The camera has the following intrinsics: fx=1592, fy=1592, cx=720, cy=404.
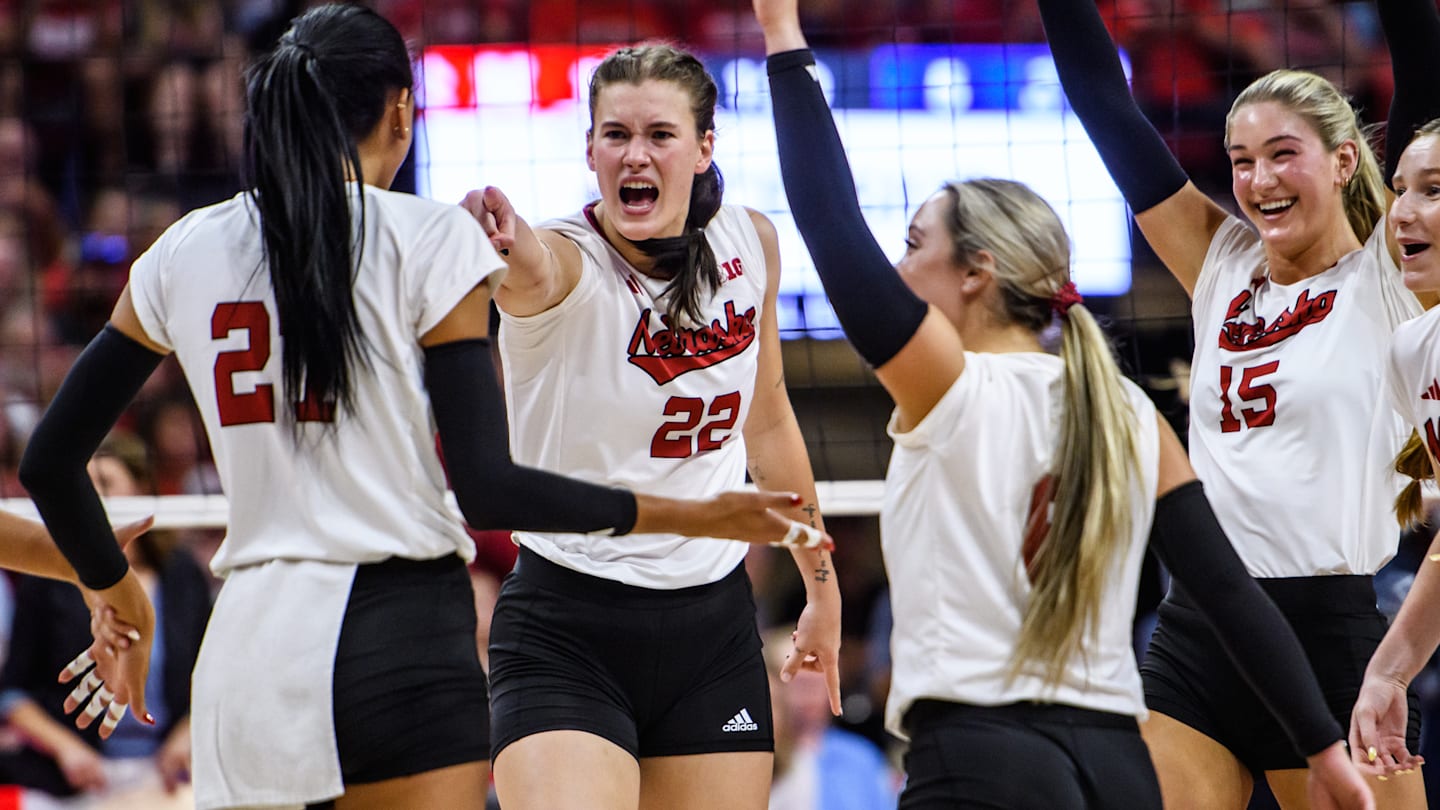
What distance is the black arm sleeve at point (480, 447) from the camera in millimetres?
2408

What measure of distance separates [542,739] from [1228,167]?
5374mm

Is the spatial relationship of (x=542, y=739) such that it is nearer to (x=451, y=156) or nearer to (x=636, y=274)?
(x=636, y=274)

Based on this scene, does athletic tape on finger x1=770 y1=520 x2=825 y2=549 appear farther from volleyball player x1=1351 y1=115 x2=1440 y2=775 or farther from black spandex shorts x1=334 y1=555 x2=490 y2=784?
volleyball player x1=1351 y1=115 x2=1440 y2=775

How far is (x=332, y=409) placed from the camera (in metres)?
2.38

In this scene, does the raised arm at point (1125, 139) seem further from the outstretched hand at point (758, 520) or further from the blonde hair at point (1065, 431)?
the outstretched hand at point (758, 520)

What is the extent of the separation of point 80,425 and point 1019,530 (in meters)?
1.50

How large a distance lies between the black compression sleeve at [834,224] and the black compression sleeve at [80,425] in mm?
1099

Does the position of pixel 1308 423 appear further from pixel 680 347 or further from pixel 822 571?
pixel 680 347

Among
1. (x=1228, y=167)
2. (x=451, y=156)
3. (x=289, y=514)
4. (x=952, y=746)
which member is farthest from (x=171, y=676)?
(x=1228, y=167)

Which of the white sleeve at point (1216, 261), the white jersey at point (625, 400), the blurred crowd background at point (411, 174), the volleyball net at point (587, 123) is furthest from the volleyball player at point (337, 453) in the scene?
the volleyball net at point (587, 123)

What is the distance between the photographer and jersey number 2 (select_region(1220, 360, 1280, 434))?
3.48m

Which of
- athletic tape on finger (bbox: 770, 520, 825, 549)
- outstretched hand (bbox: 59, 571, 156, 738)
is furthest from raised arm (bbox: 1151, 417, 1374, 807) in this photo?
outstretched hand (bbox: 59, 571, 156, 738)

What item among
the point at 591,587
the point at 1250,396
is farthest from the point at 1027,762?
the point at 1250,396

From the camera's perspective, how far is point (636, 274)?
3.48 meters
